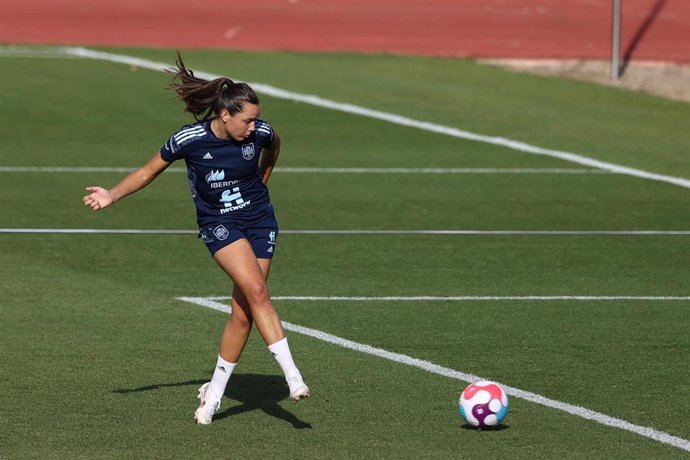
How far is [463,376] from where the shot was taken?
31.8 feet

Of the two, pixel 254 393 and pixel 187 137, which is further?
pixel 254 393

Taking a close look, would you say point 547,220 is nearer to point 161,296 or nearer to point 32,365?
point 161,296

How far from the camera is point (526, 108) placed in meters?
25.3

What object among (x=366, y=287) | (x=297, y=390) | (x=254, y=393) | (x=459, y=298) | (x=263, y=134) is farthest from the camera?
(x=366, y=287)

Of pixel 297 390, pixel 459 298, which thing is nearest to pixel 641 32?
pixel 459 298

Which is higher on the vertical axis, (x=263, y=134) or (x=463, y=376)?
(x=263, y=134)

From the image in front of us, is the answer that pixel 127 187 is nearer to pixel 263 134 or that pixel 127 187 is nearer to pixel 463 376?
pixel 263 134

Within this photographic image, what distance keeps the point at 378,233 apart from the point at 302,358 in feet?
17.2

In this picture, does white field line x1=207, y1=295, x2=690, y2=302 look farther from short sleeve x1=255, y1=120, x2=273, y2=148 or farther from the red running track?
the red running track

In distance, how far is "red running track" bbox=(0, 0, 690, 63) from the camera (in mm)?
30453

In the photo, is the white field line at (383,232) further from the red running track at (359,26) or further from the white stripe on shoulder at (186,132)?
the red running track at (359,26)

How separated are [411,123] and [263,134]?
1488 centimetres

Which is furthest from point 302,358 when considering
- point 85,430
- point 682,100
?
point 682,100

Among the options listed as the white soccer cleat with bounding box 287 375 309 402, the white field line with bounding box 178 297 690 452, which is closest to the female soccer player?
the white soccer cleat with bounding box 287 375 309 402
